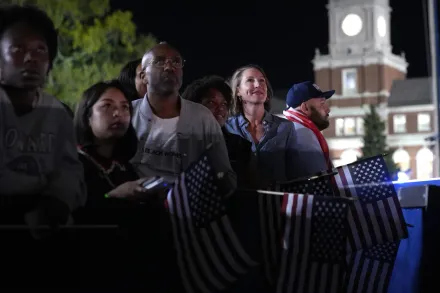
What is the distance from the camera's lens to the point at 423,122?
77.4 metres

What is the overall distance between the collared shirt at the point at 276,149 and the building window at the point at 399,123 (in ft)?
239

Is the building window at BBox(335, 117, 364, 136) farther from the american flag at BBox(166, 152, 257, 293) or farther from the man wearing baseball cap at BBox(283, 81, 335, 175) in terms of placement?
the american flag at BBox(166, 152, 257, 293)

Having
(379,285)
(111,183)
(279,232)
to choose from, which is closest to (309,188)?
(279,232)

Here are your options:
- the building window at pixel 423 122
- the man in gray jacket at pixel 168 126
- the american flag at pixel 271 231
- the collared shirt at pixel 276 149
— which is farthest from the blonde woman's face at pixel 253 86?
the building window at pixel 423 122

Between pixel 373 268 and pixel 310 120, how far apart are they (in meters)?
1.71

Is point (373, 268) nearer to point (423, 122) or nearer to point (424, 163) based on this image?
point (424, 163)

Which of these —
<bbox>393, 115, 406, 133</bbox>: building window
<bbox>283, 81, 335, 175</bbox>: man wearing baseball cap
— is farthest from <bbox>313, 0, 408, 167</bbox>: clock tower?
<bbox>283, 81, 335, 175</bbox>: man wearing baseball cap

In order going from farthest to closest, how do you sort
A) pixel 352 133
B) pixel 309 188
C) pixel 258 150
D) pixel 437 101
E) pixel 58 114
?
pixel 352 133, pixel 437 101, pixel 258 150, pixel 309 188, pixel 58 114

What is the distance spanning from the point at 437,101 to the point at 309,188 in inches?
440

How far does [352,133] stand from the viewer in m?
78.7

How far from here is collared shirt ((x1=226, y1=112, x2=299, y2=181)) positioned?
7.26 meters

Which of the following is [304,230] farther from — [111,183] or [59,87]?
[59,87]

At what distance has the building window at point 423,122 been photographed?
253 ft

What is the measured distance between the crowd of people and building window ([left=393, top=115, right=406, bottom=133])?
7363 cm
